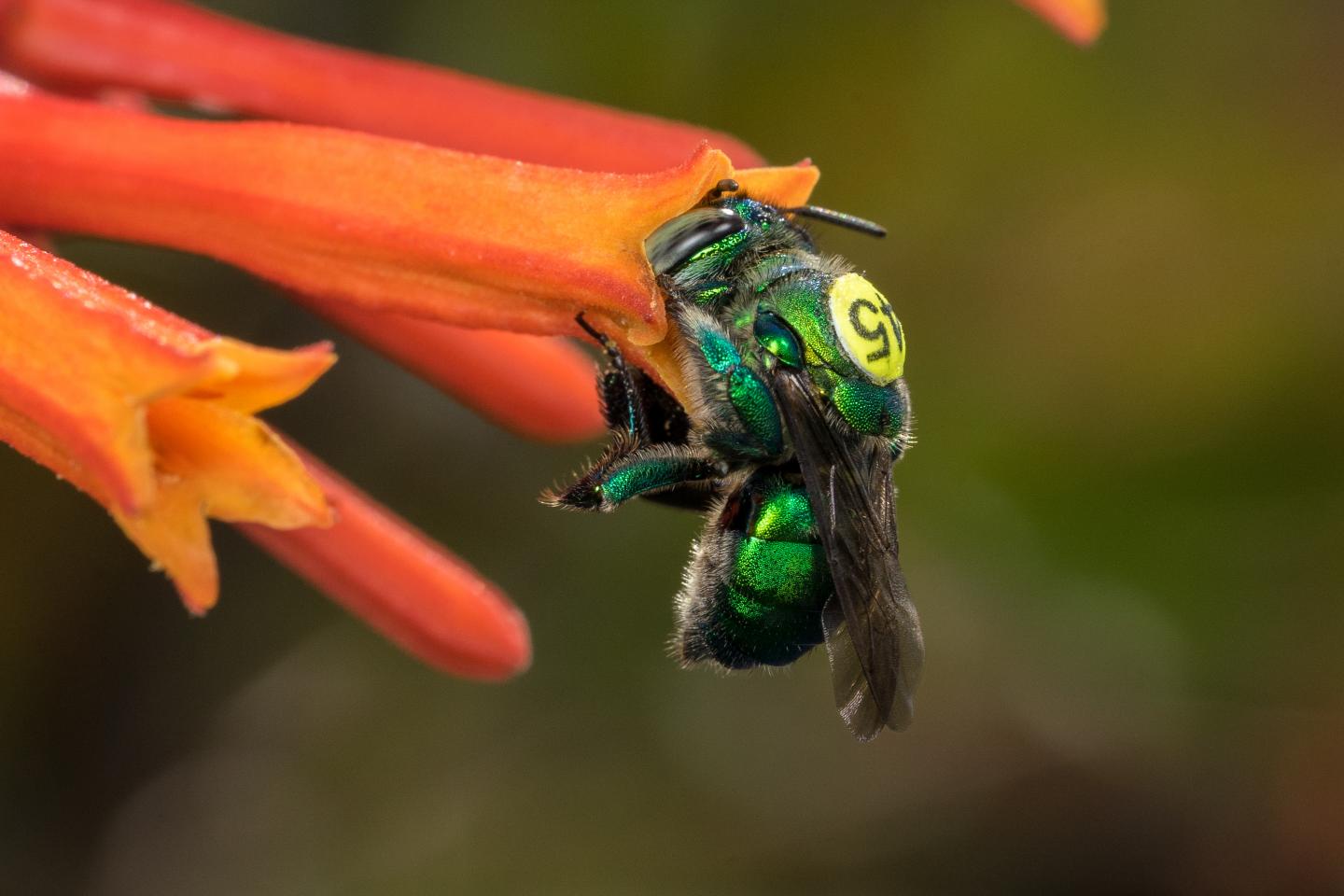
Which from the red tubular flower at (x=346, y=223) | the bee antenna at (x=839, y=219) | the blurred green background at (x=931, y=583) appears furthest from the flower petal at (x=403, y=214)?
the blurred green background at (x=931, y=583)

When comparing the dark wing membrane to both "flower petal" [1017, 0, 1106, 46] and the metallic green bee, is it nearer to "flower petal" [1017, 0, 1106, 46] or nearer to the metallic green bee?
the metallic green bee

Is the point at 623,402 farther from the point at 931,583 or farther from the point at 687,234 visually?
the point at 931,583

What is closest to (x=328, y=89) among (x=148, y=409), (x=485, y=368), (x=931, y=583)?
(x=485, y=368)

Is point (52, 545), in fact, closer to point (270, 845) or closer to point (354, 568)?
point (270, 845)

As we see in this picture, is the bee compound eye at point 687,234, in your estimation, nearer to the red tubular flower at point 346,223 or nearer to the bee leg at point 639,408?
the red tubular flower at point 346,223

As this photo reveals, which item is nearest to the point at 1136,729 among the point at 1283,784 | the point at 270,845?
the point at 1283,784
